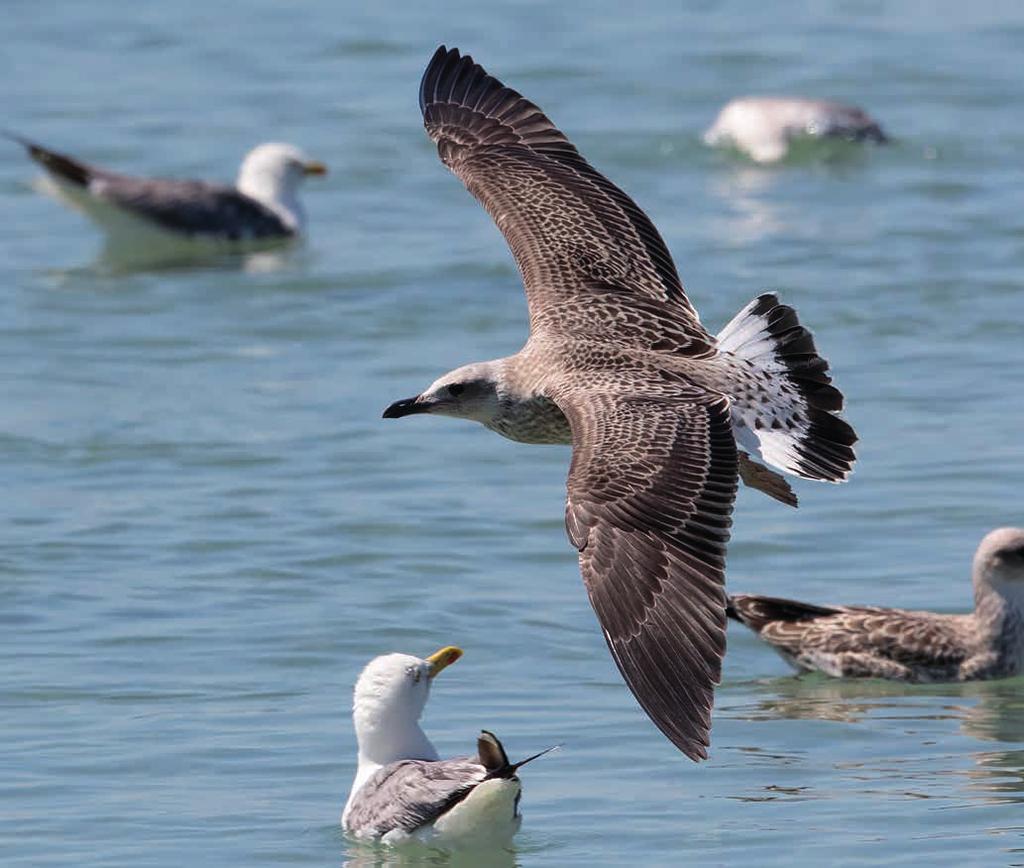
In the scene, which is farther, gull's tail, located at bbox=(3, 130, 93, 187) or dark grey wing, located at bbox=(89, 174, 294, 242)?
dark grey wing, located at bbox=(89, 174, 294, 242)

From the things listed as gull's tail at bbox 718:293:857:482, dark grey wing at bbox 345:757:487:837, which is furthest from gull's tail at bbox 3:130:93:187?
dark grey wing at bbox 345:757:487:837

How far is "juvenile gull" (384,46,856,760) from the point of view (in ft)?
22.0

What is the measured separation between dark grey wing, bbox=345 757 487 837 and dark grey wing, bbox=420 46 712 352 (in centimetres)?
167

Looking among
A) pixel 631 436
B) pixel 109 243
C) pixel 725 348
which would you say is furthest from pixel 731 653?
pixel 109 243

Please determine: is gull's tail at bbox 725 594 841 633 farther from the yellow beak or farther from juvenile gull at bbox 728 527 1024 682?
the yellow beak

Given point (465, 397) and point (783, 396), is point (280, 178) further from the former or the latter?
point (783, 396)

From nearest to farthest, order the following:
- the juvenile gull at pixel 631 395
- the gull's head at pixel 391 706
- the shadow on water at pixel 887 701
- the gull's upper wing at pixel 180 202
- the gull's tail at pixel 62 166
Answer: the juvenile gull at pixel 631 395 < the gull's head at pixel 391 706 < the shadow on water at pixel 887 701 < the gull's tail at pixel 62 166 < the gull's upper wing at pixel 180 202

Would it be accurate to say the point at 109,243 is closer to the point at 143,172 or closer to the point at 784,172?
the point at 143,172

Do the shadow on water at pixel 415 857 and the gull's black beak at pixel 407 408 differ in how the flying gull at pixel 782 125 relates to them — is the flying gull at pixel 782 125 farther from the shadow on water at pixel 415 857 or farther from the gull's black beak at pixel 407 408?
the shadow on water at pixel 415 857

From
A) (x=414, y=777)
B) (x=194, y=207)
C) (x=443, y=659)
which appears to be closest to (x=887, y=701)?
(x=443, y=659)

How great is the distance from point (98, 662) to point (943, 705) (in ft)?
9.69

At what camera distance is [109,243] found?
1695cm

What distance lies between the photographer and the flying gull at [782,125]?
59.0 feet

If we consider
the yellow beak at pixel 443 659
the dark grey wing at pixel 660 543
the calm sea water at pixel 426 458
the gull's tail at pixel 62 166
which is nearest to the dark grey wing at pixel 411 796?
the calm sea water at pixel 426 458
